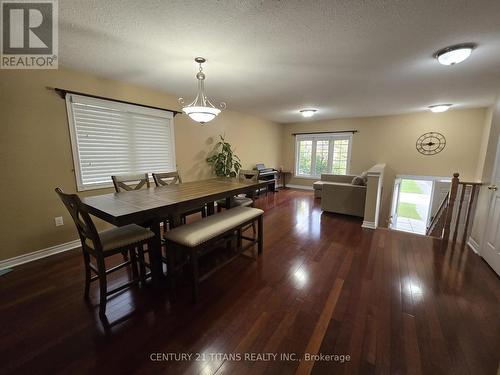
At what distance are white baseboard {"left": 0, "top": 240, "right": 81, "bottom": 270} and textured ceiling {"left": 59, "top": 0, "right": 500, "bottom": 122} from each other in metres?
2.22

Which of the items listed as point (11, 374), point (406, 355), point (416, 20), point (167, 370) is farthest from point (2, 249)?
point (416, 20)

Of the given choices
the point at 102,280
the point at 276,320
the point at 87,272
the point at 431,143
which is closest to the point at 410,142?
the point at 431,143

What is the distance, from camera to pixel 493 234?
2268 millimetres

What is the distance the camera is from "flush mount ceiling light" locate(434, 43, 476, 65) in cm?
185

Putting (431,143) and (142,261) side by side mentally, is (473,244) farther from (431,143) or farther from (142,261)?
(142,261)

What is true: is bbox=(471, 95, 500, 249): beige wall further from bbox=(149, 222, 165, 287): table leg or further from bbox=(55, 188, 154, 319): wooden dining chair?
bbox=(55, 188, 154, 319): wooden dining chair

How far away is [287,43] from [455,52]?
5.16 feet

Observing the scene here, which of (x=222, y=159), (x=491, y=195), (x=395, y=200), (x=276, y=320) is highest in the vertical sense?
(x=222, y=159)

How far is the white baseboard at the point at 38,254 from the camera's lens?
220 centimetres

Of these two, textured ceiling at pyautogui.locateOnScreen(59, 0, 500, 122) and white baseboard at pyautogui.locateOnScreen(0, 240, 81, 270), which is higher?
textured ceiling at pyautogui.locateOnScreen(59, 0, 500, 122)

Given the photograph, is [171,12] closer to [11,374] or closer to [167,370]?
[167,370]

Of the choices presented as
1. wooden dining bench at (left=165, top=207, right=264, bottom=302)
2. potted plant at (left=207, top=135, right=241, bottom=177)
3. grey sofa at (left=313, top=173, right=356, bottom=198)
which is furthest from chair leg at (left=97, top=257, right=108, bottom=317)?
grey sofa at (left=313, top=173, right=356, bottom=198)

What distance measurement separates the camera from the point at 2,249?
2.17m

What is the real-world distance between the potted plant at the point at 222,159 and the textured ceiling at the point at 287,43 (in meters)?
1.42
